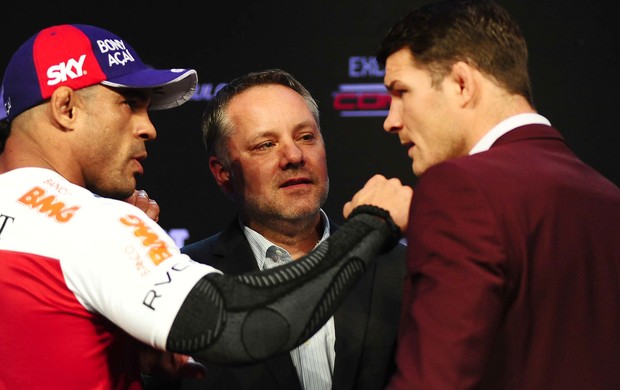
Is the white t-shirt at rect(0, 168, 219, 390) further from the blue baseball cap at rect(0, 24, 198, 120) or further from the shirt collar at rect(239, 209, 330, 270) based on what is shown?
the shirt collar at rect(239, 209, 330, 270)

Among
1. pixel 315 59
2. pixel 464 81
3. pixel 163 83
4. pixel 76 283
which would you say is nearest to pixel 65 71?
pixel 163 83

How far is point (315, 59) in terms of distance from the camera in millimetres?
3832

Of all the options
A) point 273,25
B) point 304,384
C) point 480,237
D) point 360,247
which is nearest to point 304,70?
point 273,25

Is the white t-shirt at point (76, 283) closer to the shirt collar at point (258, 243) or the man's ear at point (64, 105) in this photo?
the man's ear at point (64, 105)

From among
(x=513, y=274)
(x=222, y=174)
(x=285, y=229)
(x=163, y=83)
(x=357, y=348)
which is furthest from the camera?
(x=222, y=174)

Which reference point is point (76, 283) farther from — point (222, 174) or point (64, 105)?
point (222, 174)

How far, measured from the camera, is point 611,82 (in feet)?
12.1

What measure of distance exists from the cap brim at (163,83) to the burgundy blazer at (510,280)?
2.34 feet

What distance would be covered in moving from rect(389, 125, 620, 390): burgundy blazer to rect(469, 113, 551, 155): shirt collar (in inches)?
3.7

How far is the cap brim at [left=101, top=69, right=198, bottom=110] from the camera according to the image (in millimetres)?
1735

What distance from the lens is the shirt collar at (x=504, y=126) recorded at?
1423 millimetres

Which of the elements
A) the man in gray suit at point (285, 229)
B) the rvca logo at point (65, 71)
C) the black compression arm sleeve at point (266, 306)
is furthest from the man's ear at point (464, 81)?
the man in gray suit at point (285, 229)

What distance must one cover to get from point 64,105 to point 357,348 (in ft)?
3.16

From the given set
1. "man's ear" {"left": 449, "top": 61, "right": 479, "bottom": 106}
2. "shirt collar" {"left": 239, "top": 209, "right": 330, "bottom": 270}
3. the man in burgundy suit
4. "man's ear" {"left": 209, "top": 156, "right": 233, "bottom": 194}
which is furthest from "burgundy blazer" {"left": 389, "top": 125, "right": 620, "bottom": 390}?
"man's ear" {"left": 209, "top": 156, "right": 233, "bottom": 194}
